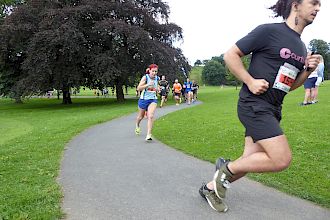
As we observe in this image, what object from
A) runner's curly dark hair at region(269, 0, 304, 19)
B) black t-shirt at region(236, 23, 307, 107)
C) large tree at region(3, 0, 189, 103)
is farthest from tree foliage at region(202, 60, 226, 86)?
black t-shirt at region(236, 23, 307, 107)

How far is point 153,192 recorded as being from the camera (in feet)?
15.9

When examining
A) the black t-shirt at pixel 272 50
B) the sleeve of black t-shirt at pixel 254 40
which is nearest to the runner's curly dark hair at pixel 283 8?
the black t-shirt at pixel 272 50

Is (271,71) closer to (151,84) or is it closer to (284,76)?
(284,76)

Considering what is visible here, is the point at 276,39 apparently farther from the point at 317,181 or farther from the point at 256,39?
the point at 317,181

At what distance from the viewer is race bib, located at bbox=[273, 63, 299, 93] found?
142 inches

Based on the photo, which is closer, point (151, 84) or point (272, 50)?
point (272, 50)

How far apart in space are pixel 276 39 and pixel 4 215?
3.40 metres

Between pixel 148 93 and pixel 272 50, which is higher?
pixel 272 50

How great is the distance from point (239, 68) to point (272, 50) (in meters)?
0.36

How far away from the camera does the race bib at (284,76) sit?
11.9 feet

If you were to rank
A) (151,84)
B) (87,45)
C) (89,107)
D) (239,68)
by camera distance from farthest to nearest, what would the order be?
(87,45), (89,107), (151,84), (239,68)

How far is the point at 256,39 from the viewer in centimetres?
359

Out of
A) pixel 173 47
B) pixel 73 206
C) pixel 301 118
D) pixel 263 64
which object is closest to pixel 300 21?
pixel 263 64

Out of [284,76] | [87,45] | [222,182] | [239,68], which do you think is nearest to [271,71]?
[284,76]
